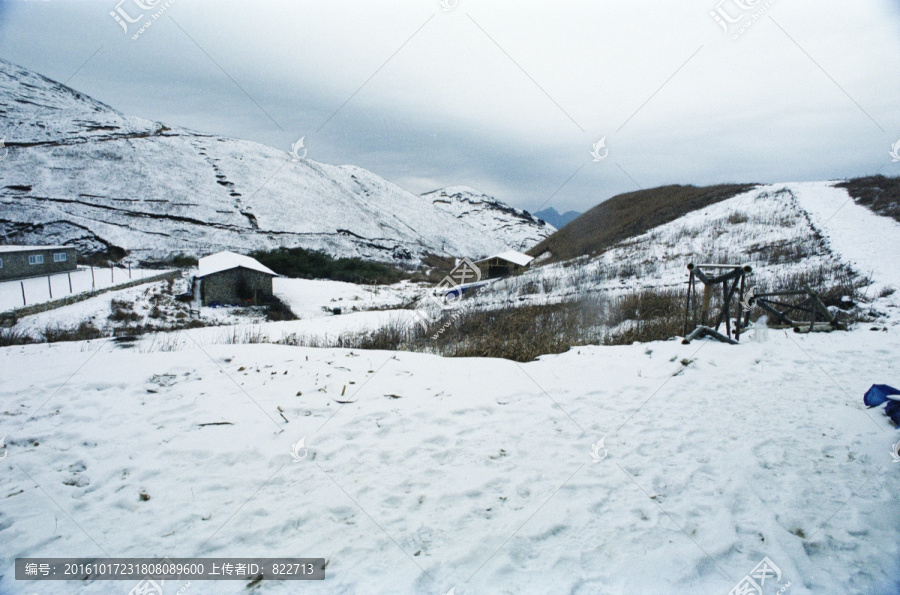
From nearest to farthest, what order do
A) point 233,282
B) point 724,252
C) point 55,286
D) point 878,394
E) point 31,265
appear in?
point 878,394, point 724,252, point 55,286, point 31,265, point 233,282

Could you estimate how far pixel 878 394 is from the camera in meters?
4.85

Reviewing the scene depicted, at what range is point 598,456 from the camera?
4184mm

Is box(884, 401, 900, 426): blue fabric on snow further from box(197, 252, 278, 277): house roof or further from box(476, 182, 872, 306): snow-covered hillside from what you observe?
box(197, 252, 278, 277): house roof

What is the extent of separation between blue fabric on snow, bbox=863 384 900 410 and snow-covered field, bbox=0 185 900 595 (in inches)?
6.7

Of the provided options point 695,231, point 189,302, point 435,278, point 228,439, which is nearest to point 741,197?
point 695,231

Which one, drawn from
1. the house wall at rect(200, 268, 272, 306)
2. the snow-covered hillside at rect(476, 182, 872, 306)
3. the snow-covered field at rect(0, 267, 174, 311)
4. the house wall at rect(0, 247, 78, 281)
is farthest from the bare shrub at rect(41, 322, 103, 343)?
the house wall at rect(0, 247, 78, 281)

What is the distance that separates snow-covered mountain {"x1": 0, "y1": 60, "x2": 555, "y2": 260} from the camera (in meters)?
46.0

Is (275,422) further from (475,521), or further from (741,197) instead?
(741,197)

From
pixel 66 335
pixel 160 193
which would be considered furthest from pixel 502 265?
pixel 160 193

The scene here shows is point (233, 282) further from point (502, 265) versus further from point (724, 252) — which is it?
point (724, 252)

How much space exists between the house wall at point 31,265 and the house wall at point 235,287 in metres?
12.4

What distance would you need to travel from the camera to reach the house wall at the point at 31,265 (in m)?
26.2

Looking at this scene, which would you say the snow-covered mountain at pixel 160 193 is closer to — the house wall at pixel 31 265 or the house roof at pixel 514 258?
the house wall at pixel 31 265

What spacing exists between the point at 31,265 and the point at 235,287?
1458 centimetres
